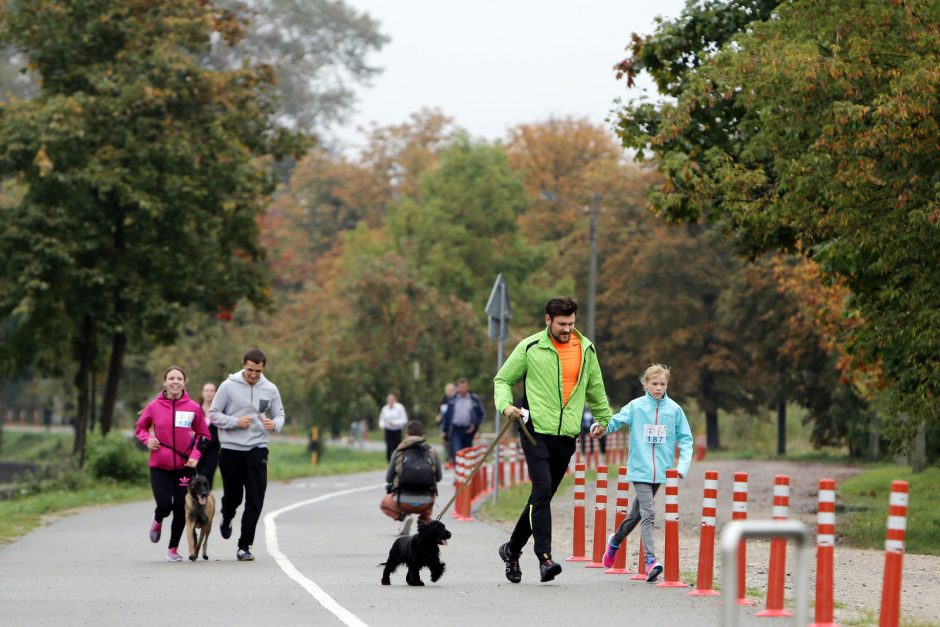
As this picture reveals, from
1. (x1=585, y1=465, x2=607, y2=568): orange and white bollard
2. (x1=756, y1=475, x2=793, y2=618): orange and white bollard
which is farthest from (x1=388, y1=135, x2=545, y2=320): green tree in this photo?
(x1=756, y1=475, x2=793, y2=618): orange and white bollard

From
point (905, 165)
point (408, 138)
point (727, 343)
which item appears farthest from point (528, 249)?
point (905, 165)

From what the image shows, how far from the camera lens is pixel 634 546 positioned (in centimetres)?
1731

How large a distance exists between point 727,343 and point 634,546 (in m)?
45.2

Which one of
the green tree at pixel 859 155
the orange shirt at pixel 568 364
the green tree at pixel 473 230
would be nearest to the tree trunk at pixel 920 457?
the green tree at pixel 859 155

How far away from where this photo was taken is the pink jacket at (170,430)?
15.0 metres

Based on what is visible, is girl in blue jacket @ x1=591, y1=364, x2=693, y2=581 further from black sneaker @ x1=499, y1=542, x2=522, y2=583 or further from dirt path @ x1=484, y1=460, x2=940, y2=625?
black sneaker @ x1=499, y1=542, x2=522, y2=583

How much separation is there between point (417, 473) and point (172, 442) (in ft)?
11.4

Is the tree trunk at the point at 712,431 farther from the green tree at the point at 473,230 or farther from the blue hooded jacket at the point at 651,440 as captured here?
the blue hooded jacket at the point at 651,440

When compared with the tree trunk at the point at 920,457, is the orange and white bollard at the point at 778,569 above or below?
below

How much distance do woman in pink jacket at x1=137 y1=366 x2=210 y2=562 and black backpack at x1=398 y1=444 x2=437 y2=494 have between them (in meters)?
3.14

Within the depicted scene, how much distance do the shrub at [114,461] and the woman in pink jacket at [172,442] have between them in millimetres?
16789

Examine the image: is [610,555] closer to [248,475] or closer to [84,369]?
[248,475]

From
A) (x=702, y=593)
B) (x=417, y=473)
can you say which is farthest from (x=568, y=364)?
(x=417, y=473)

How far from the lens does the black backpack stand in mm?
17781
